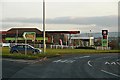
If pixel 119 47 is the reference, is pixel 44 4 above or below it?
above

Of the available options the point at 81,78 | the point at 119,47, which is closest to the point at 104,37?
the point at 119,47

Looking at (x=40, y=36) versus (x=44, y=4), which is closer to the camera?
(x=44, y=4)

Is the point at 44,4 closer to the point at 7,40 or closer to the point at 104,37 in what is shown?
the point at 104,37

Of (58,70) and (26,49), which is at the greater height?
(26,49)

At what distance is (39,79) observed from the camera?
14.7m

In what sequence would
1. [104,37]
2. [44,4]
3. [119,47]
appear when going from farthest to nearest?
[119,47] → [104,37] → [44,4]

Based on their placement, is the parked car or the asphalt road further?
the parked car

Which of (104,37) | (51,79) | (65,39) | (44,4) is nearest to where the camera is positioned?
(51,79)

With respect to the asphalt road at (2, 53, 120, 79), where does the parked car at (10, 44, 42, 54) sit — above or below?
above

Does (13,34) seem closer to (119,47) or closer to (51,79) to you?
(119,47)

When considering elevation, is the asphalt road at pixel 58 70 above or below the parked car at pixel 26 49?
below

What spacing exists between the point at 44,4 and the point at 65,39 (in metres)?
67.5

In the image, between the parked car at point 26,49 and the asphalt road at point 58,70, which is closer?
the asphalt road at point 58,70

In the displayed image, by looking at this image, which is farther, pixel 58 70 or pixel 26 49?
pixel 26 49
